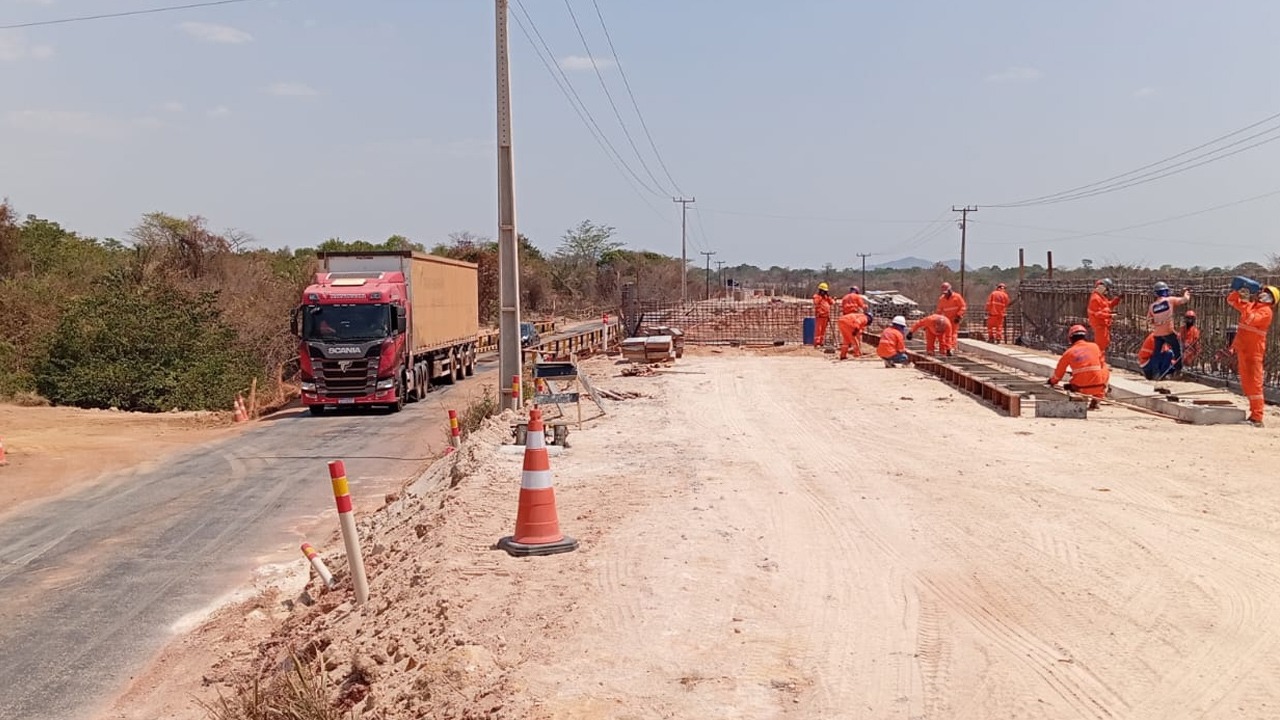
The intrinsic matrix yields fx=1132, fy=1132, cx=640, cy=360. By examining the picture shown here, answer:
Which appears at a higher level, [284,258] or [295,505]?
[284,258]

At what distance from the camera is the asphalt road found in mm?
8469

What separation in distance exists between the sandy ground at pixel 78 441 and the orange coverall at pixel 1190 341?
63.2 ft

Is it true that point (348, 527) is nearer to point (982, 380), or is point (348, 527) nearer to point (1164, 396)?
point (1164, 396)

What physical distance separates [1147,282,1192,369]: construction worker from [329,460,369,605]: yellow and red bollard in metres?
17.4

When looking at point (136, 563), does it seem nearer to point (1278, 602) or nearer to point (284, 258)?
point (1278, 602)

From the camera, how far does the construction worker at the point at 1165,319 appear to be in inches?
828

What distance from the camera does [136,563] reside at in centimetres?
1152

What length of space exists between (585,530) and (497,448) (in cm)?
443

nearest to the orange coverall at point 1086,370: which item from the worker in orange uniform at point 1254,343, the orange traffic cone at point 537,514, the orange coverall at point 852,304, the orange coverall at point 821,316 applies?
the worker in orange uniform at point 1254,343

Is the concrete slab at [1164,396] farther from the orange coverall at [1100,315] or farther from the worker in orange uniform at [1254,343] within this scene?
the orange coverall at [1100,315]

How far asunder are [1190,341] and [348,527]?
65.4ft

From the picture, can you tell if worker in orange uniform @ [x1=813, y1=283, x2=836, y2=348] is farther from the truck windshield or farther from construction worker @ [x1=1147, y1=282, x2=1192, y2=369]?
the truck windshield

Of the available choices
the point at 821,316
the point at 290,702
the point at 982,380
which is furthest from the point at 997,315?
the point at 290,702

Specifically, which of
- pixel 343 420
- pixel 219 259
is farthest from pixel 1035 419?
pixel 219 259
